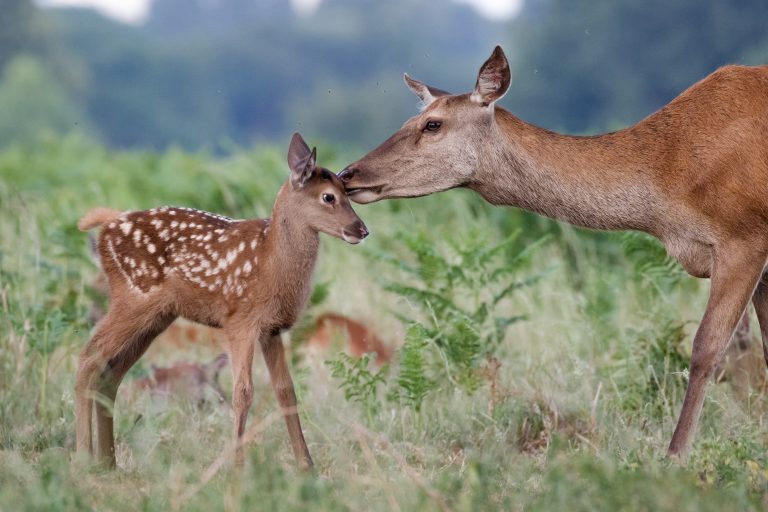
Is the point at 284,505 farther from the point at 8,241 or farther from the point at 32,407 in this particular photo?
the point at 8,241

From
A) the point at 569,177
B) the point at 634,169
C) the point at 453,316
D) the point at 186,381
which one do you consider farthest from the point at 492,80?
the point at 186,381

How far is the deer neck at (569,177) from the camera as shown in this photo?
20.5 feet

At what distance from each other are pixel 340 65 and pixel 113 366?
366 ft

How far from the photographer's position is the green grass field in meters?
4.85

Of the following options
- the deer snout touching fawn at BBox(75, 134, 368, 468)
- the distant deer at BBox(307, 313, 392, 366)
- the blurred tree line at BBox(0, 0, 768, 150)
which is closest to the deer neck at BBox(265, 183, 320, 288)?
the deer snout touching fawn at BBox(75, 134, 368, 468)

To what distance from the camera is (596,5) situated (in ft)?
161

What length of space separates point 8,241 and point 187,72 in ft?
331

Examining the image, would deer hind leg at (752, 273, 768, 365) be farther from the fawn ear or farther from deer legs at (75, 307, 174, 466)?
deer legs at (75, 307, 174, 466)

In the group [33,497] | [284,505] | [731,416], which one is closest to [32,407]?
[33,497]

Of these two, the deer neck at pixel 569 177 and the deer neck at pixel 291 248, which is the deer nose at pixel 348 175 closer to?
the deer neck at pixel 291 248

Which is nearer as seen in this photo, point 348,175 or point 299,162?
point 299,162

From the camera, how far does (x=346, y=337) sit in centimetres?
826

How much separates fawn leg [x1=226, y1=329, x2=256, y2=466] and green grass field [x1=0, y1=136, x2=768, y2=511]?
0.66 ft

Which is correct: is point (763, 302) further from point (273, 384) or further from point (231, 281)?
point (231, 281)
